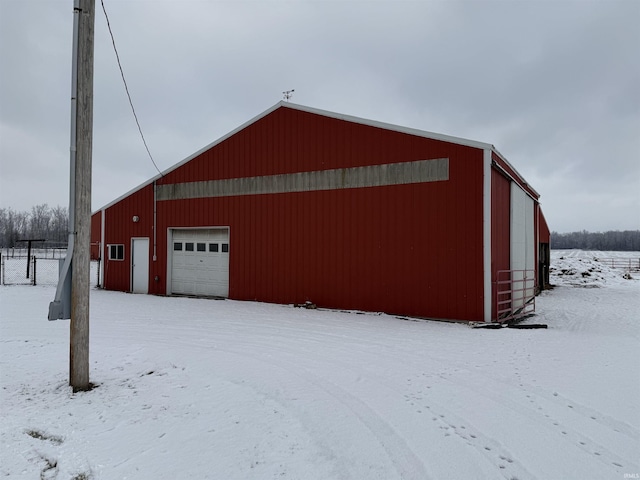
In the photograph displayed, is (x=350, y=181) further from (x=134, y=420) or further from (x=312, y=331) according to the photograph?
(x=134, y=420)

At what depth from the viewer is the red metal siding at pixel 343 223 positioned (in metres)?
9.37

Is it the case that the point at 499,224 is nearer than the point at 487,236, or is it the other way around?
the point at 487,236

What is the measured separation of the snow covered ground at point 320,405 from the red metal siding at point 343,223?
228 centimetres

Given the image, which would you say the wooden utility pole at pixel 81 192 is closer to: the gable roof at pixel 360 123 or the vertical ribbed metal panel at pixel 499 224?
the gable roof at pixel 360 123

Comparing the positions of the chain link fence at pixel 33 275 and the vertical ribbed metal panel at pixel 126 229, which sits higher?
the vertical ribbed metal panel at pixel 126 229

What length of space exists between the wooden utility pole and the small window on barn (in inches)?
485

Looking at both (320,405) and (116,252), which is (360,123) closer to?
(320,405)

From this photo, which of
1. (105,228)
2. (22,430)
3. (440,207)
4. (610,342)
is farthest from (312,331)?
(105,228)

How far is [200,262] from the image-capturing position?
45.1 feet

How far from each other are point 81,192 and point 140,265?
1157 centimetres

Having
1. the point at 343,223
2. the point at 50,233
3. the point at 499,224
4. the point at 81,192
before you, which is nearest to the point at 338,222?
the point at 343,223

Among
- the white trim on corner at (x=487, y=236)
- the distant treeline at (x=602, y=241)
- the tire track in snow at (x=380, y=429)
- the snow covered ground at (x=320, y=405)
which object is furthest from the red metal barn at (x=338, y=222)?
the distant treeline at (x=602, y=241)

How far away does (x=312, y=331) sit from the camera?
7891mm

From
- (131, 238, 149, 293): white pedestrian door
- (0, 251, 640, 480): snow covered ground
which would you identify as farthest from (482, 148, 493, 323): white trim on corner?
(131, 238, 149, 293): white pedestrian door
